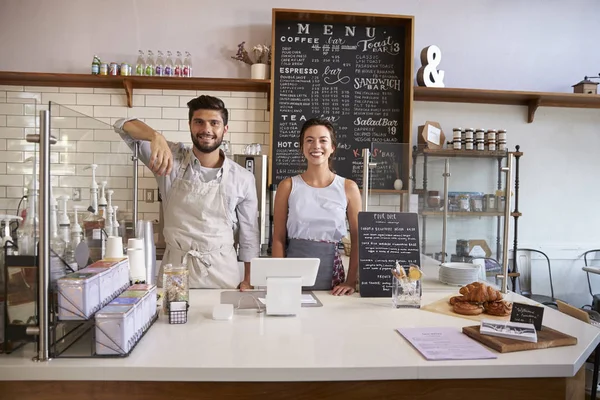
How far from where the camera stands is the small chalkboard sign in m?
1.50

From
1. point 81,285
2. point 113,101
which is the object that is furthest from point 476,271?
point 113,101

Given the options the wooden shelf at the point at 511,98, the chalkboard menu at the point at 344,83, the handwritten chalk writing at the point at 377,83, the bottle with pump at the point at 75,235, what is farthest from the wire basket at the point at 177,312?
the wooden shelf at the point at 511,98

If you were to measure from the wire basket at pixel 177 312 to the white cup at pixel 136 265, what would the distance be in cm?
22

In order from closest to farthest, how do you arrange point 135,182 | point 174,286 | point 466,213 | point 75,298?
1. point 75,298
2. point 174,286
3. point 135,182
4. point 466,213

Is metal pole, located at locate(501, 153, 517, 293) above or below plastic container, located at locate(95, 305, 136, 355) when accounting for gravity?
above

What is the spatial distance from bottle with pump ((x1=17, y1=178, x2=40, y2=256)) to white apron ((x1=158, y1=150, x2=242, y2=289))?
965 millimetres

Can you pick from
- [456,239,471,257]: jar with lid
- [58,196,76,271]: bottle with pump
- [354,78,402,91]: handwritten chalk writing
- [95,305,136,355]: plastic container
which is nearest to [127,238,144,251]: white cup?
[58,196,76,271]: bottle with pump

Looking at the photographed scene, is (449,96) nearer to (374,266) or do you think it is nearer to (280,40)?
(280,40)

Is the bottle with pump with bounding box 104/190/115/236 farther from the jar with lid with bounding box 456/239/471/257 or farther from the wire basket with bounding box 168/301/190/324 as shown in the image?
the jar with lid with bounding box 456/239/471/257

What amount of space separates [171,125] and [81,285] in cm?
311

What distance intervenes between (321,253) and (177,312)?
0.84 m

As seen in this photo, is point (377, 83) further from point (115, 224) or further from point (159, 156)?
point (115, 224)

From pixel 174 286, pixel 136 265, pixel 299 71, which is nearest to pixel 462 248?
pixel 174 286

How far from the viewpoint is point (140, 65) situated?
3893 mm
